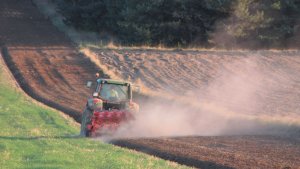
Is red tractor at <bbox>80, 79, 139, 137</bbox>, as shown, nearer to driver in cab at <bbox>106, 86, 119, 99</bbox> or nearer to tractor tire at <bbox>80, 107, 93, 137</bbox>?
tractor tire at <bbox>80, 107, 93, 137</bbox>

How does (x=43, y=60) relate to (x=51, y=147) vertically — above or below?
above

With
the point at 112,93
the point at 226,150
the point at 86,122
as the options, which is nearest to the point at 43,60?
the point at 112,93

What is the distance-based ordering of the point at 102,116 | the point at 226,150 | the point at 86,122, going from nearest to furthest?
1. the point at 226,150
2. the point at 102,116
3. the point at 86,122

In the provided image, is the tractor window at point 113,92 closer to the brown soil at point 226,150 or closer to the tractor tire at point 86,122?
the tractor tire at point 86,122

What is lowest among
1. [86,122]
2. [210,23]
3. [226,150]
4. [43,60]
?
[226,150]

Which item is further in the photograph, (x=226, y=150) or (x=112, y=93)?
(x=112, y=93)

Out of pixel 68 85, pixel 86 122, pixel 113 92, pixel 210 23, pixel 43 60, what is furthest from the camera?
pixel 210 23

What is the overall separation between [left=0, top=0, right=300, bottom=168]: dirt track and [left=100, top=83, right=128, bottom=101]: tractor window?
2832mm

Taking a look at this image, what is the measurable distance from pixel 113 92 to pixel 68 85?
56.8 ft

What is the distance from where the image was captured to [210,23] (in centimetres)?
5581

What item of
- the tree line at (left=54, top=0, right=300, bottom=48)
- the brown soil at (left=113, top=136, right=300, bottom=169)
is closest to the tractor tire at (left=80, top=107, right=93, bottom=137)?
the brown soil at (left=113, top=136, right=300, bottom=169)

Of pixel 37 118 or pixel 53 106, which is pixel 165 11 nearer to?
pixel 53 106

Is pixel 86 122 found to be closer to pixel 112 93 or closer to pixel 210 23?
pixel 112 93

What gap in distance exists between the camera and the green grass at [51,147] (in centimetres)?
1448
